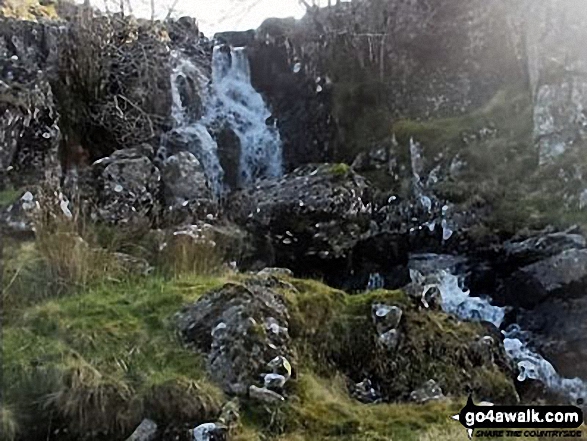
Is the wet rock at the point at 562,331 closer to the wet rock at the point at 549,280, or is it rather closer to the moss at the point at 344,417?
the wet rock at the point at 549,280

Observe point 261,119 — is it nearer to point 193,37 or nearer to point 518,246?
point 193,37

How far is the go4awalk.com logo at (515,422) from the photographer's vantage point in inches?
149

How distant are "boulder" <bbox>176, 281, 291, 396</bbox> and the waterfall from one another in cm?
834

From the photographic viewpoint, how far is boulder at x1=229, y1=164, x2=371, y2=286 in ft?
33.9

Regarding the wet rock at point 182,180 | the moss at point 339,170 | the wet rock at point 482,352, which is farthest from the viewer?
the moss at point 339,170

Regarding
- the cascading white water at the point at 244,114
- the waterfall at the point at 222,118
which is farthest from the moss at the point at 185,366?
the cascading white water at the point at 244,114

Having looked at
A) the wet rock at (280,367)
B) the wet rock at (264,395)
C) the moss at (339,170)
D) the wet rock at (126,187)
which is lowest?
the wet rock at (264,395)

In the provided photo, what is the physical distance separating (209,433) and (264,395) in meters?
0.46

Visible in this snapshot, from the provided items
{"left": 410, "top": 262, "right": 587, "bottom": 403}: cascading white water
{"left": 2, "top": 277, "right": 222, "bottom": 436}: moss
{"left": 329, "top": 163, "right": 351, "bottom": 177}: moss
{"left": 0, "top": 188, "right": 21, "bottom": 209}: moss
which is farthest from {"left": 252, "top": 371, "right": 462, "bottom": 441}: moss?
{"left": 329, "top": 163, "right": 351, "bottom": 177}: moss

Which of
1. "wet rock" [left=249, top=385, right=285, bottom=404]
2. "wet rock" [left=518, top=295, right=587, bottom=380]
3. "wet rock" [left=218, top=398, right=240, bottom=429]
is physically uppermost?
"wet rock" [left=218, top=398, right=240, bottom=429]

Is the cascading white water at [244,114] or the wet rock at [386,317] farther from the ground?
the cascading white water at [244,114]

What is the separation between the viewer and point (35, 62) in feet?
39.3

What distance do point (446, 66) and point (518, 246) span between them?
688 cm

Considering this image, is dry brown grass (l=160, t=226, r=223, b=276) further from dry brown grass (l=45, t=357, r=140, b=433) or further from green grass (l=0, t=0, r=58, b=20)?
green grass (l=0, t=0, r=58, b=20)
